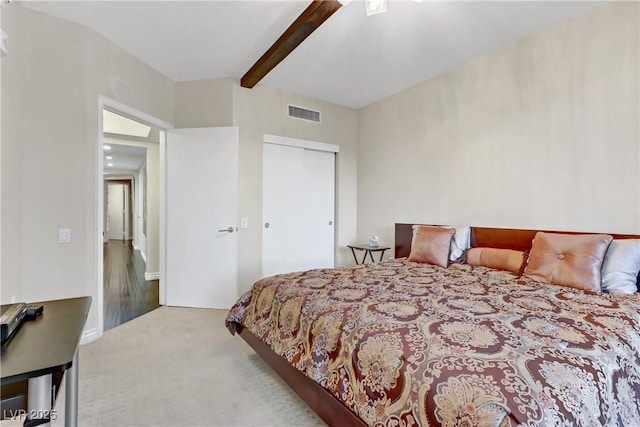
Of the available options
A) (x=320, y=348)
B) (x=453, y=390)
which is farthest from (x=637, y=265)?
(x=320, y=348)

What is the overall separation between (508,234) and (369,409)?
88.3 inches

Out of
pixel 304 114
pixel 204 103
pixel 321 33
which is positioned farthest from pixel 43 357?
pixel 304 114

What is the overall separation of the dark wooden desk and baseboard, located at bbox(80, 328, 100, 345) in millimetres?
1816

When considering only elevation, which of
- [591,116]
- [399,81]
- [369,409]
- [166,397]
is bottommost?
[166,397]

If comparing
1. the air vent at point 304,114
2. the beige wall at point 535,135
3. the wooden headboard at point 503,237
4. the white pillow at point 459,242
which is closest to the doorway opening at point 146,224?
the air vent at point 304,114

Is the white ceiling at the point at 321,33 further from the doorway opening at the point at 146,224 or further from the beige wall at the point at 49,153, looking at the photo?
the doorway opening at the point at 146,224

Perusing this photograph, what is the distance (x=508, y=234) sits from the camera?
274cm

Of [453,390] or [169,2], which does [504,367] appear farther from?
[169,2]

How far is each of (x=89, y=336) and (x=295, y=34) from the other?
3.04 meters

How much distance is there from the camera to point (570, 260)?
204 cm

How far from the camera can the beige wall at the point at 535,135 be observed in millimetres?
2182

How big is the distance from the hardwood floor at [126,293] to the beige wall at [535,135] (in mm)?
3278

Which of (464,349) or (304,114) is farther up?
(304,114)

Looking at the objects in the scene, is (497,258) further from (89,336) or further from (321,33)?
(89,336)
